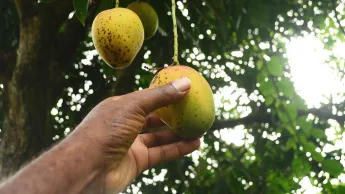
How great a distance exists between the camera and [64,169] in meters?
1.10

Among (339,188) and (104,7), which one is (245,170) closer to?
(339,188)

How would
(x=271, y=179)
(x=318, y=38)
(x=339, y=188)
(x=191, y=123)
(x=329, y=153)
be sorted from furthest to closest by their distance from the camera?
1. (x=318, y=38)
2. (x=271, y=179)
3. (x=329, y=153)
4. (x=339, y=188)
5. (x=191, y=123)

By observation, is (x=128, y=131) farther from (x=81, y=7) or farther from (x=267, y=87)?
(x=267, y=87)

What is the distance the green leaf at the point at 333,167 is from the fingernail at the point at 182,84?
1.23 metres

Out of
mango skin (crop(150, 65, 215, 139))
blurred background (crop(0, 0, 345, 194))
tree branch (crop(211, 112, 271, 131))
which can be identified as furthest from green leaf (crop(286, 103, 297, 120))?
mango skin (crop(150, 65, 215, 139))

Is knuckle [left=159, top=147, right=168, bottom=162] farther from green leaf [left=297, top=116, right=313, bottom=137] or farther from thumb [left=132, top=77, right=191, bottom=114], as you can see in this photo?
green leaf [left=297, top=116, right=313, bottom=137]

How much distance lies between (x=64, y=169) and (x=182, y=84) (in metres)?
0.38

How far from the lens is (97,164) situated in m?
1.13

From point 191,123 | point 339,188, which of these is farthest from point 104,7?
point 339,188

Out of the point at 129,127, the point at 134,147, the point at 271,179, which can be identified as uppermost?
the point at 129,127

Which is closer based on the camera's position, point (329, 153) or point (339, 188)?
point (339, 188)

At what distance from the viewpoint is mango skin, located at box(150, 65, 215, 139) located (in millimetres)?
920

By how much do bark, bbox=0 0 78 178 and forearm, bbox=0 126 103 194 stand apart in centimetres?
138

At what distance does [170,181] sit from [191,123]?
2047mm
